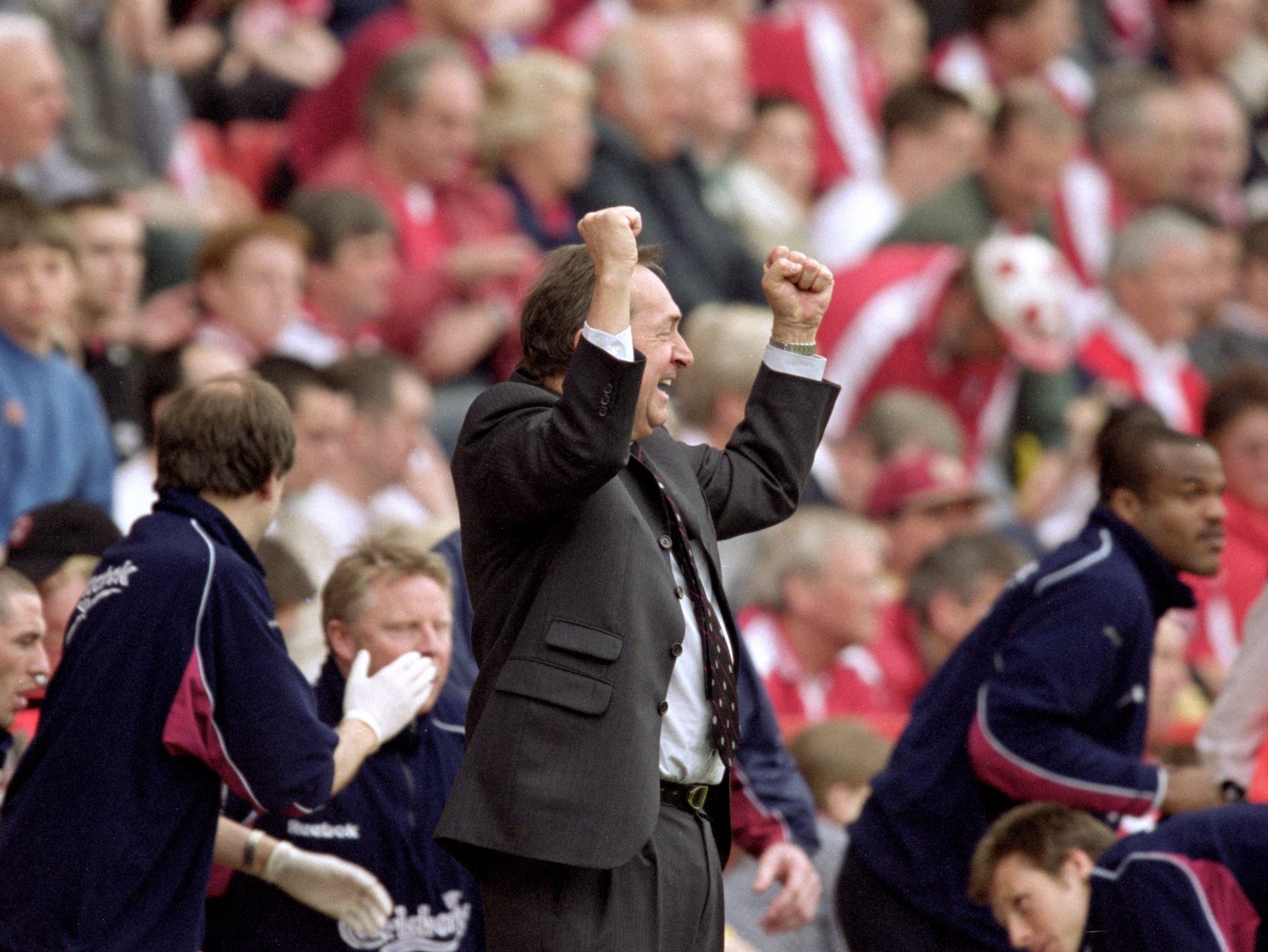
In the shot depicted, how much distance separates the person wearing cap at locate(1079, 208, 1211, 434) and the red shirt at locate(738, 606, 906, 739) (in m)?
3.04

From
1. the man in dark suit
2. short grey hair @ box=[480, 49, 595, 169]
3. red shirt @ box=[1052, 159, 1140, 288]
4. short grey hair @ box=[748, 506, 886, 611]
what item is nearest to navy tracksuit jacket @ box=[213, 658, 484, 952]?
the man in dark suit

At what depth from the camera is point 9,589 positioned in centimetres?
412

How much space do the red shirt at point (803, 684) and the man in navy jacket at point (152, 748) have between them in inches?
115

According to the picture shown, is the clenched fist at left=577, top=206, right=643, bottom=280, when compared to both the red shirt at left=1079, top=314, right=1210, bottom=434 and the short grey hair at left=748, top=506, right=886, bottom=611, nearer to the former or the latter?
the short grey hair at left=748, top=506, right=886, bottom=611

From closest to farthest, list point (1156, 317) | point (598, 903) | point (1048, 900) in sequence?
point (598, 903) → point (1048, 900) → point (1156, 317)

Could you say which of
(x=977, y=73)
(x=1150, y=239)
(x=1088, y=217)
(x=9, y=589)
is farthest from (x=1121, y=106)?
(x=9, y=589)

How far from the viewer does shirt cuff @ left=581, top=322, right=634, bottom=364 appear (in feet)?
10.1

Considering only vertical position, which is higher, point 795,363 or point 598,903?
point 795,363

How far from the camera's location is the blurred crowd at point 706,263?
6195mm

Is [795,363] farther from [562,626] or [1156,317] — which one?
[1156,317]

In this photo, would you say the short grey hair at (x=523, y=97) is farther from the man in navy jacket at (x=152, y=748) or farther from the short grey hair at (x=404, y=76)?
the man in navy jacket at (x=152, y=748)

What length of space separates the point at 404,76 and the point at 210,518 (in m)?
4.55

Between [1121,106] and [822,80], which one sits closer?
[822,80]

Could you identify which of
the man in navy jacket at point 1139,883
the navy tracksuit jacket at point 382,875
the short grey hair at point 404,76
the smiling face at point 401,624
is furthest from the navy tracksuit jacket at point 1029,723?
the short grey hair at point 404,76
